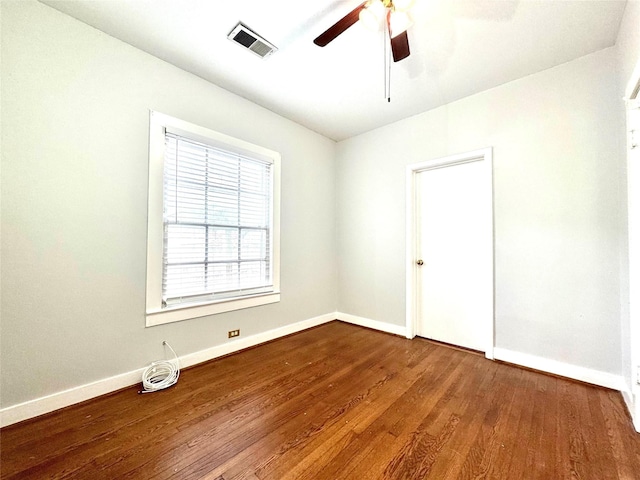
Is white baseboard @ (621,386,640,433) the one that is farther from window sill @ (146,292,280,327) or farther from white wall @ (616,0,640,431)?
window sill @ (146,292,280,327)

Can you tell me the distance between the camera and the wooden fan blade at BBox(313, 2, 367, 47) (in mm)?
1507

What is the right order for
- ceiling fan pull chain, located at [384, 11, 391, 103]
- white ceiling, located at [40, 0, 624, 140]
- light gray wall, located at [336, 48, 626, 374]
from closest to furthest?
white ceiling, located at [40, 0, 624, 140] < ceiling fan pull chain, located at [384, 11, 391, 103] < light gray wall, located at [336, 48, 626, 374]

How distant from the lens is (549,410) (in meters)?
1.82

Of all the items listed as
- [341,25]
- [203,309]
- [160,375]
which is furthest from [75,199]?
[341,25]

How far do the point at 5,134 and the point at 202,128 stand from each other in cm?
133

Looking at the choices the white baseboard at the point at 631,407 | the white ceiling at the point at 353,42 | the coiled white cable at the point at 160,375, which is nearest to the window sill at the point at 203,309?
the coiled white cable at the point at 160,375

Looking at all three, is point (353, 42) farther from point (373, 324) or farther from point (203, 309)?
point (373, 324)

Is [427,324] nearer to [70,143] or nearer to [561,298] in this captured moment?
[561,298]

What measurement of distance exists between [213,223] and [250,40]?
5.49 ft

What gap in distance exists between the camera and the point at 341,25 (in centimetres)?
159

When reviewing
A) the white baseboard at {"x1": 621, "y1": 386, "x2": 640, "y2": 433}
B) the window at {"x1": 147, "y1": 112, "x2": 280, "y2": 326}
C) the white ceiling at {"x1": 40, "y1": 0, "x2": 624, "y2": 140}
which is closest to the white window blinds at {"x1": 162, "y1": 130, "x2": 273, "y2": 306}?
the window at {"x1": 147, "y1": 112, "x2": 280, "y2": 326}

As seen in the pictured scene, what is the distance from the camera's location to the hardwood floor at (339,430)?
4.40ft

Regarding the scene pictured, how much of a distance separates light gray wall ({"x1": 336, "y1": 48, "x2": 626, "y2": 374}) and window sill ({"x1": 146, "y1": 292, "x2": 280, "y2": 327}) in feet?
8.49

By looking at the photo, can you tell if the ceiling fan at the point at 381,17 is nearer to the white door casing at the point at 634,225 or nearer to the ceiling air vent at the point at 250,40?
Answer: the ceiling air vent at the point at 250,40
